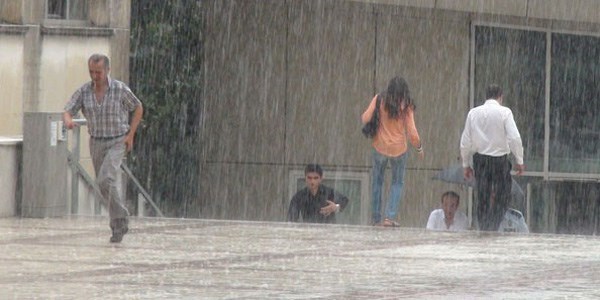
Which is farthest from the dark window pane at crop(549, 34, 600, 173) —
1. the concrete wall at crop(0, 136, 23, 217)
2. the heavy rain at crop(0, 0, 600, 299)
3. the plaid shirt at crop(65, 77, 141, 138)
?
the plaid shirt at crop(65, 77, 141, 138)

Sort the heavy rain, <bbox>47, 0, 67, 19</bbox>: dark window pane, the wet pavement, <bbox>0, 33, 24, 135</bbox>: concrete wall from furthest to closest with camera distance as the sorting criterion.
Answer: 1. <bbox>47, 0, 67, 19</bbox>: dark window pane
2. <bbox>0, 33, 24, 135</bbox>: concrete wall
3. the heavy rain
4. the wet pavement

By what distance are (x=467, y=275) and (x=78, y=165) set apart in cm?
777

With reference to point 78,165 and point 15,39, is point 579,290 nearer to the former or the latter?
point 78,165

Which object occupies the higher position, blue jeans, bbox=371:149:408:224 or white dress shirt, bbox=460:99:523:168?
white dress shirt, bbox=460:99:523:168

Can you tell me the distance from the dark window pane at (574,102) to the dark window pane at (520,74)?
0.24 m

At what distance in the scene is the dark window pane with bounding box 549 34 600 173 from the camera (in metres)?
24.5

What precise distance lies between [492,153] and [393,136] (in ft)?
4.04

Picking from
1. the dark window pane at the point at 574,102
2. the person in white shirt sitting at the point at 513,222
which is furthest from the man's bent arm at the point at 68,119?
the dark window pane at the point at 574,102

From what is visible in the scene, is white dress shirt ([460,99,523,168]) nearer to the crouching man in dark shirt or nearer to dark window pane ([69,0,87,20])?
the crouching man in dark shirt

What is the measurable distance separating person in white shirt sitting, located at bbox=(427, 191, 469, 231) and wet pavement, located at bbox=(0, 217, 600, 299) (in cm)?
93

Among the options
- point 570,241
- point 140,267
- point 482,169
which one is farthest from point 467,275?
point 482,169

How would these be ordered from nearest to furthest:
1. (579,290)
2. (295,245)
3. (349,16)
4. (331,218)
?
(579,290) → (295,245) → (331,218) → (349,16)

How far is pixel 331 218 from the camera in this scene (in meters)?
17.8

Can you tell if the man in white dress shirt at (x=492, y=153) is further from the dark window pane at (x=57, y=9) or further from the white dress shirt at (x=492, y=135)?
the dark window pane at (x=57, y=9)
